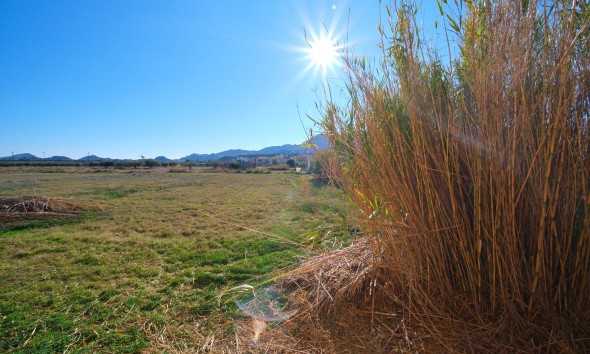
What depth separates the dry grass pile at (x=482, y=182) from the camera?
1317 mm

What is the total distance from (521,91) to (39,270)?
492 centimetres

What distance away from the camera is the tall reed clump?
4.31ft

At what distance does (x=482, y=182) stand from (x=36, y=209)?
8954 millimetres

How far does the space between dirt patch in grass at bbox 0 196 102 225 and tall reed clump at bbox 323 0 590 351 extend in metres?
7.78

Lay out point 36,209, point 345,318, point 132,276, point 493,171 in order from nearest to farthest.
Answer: point 493,171 < point 345,318 < point 132,276 < point 36,209

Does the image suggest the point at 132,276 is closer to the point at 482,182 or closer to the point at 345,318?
the point at 345,318

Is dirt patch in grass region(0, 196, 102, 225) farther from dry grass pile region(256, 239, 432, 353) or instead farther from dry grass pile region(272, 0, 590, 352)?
dry grass pile region(272, 0, 590, 352)

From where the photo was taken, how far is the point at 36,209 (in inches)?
278

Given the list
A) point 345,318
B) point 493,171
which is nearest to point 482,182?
point 493,171

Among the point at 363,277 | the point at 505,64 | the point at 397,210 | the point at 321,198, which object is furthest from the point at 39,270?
the point at 321,198

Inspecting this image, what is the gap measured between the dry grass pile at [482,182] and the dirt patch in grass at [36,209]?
742 centimetres

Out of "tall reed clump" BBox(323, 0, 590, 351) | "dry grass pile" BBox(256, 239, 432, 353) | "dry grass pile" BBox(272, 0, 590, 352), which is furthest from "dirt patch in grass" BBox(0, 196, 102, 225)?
"tall reed clump" BBox(323, 0, 590, 351)

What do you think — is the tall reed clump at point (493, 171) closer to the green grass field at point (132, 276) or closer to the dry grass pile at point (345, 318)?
the dry grass pile at point (345, 318)

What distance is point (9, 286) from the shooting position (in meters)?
3.16
